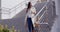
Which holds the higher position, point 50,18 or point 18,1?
point 18,1

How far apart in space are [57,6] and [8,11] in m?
3.93

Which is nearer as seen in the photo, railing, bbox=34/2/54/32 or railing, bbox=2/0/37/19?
railing, bbox=34/2/54/32

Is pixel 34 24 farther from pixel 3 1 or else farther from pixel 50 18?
pixel 3 1

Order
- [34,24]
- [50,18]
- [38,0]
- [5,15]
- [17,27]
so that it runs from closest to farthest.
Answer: [34,24] → [17,27] → [50,18] → [5,15] → [38,0]

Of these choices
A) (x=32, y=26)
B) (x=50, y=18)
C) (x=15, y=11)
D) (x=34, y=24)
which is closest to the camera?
(x=32, y=26)

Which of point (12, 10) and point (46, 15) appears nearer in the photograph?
point (46, 15)

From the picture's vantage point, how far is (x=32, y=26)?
6.41 meters

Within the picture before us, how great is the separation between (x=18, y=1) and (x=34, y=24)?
28.0 ft

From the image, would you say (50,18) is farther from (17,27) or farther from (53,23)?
(17,27)

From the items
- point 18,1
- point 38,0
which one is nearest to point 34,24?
point 18,1

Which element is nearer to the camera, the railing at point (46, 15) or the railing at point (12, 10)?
the railing at point (46, 15)

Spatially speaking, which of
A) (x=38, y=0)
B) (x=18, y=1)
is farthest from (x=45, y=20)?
(x=38, y=0)

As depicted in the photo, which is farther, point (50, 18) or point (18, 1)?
point (18, 1)

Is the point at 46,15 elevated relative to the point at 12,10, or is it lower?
lower
